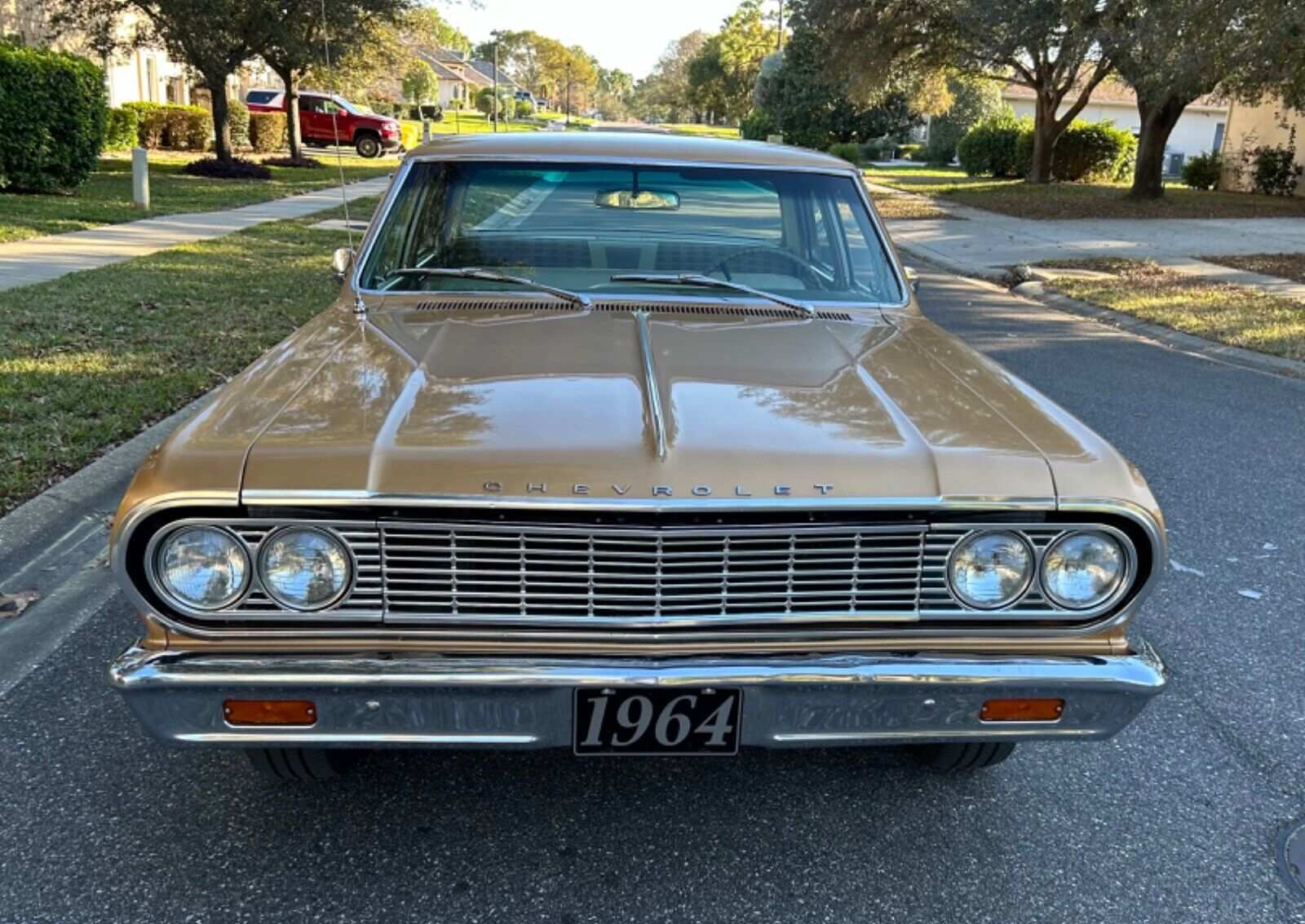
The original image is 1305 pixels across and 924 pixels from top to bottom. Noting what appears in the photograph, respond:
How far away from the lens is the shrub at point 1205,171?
28438mm

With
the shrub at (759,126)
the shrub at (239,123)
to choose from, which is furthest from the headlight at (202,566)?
the shrub at (759,126)

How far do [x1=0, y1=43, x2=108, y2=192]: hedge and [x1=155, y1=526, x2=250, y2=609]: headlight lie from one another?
14.9m

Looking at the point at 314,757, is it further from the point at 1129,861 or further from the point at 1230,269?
the point at 1230,269

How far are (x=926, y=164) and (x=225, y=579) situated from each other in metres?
43.3

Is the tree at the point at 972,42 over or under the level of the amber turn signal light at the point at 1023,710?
over

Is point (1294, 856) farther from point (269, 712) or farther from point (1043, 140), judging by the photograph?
point (1043, 140)

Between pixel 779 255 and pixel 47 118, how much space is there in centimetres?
1491

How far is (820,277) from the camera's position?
3.65 meters

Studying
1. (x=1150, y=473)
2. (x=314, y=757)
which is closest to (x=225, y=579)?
(x=314, y=757)

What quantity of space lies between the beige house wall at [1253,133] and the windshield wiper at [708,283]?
26.5m

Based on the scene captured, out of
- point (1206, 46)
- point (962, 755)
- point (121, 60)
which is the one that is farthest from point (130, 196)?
point (962, 755)

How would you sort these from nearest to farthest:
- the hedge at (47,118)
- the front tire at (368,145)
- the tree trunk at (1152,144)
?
the hedge at (47,118)
the tree trunk at (1152,144)
the front tire at (368,145)

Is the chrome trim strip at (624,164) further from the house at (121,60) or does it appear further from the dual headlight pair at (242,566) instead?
the house at (121,60)

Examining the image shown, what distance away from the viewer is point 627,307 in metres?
3.27
